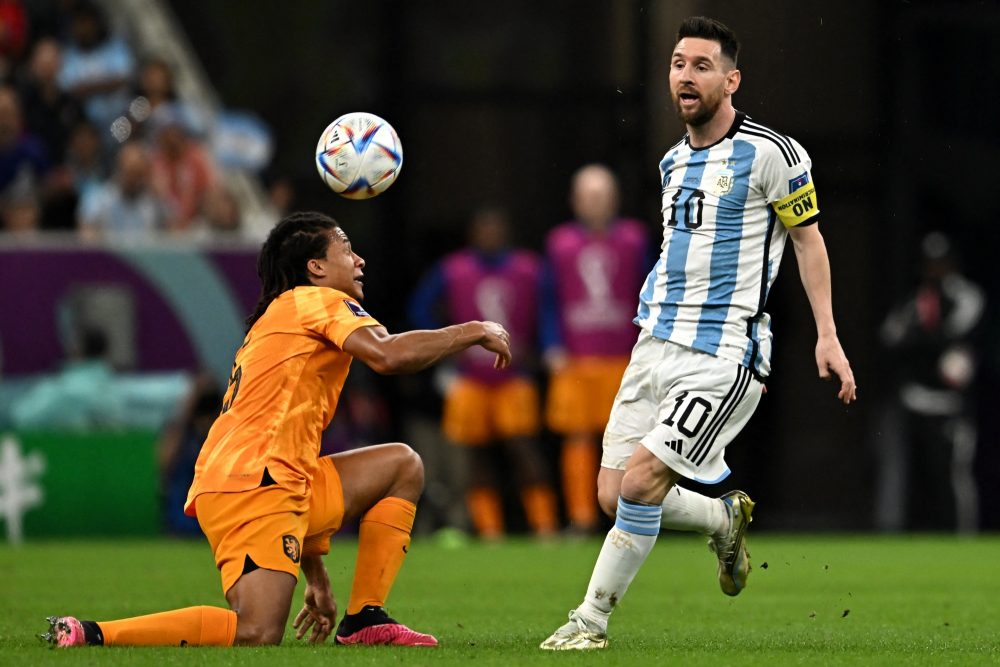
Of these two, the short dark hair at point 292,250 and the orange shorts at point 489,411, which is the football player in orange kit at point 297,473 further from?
the orange shorts at point 489,411

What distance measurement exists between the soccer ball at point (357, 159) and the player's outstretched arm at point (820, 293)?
1.63 meters

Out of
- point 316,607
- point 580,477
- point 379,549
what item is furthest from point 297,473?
point 580,477

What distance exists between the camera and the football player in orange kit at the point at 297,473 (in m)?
6.25

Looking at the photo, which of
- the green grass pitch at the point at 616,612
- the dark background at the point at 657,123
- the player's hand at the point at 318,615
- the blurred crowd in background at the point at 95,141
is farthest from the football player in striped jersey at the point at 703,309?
the dark background at the point at 657,123

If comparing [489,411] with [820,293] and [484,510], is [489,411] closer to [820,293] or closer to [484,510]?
[484,510]

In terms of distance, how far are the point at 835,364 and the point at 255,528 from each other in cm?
213

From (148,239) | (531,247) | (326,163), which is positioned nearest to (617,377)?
(531,247)

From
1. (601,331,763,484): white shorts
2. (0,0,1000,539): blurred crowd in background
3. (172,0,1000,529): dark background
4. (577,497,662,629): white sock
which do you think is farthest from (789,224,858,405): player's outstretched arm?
(172,0,1000,529): dark background

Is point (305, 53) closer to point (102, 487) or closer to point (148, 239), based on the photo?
point (148, 239)

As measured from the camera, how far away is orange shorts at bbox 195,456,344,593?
6.28 meters

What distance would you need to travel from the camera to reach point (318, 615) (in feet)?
21.9

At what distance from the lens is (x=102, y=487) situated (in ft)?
43.8

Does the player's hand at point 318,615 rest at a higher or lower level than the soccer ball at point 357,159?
lower

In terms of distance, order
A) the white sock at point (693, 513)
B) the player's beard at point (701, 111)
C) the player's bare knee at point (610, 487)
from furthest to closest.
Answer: the white sock at point (693, 513) → the player's bare knee at point (610, 487) → the player's beard at point (701, 111)
